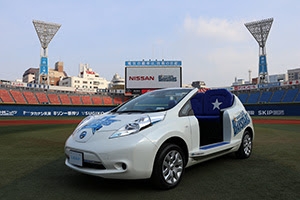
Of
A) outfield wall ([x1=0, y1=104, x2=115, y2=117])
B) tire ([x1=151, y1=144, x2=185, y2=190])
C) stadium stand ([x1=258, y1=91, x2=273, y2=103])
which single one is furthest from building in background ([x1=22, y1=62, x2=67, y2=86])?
tire ([x1=151, y1=144, x2=185, y2=190])

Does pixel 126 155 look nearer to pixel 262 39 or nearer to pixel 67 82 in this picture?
pixel 262 39

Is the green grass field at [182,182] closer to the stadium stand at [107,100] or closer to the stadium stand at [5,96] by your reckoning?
the stadium stand at [5,96]

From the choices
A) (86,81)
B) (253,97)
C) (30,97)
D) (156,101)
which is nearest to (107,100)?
(30,97)

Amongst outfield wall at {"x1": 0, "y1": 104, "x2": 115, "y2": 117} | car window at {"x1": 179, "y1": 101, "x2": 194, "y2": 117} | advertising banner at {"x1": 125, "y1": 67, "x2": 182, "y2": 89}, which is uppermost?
advertising banner at {"x1": 125, "y1": 67, "x2": 182, "y2": 89}

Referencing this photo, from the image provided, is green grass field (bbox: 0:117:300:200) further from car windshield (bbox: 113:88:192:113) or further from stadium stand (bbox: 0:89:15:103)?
stadium stand (bbox: 0:89:15:103)

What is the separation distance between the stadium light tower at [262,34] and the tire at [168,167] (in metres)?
46.1

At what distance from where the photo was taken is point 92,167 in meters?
3.08

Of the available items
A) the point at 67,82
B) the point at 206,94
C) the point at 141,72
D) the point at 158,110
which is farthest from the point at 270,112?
the point at 67,82

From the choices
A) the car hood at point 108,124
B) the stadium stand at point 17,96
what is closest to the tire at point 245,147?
the car hood at point 108,124

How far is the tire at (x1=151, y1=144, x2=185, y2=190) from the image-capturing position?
3080 mm

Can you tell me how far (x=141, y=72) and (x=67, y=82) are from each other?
7490cm

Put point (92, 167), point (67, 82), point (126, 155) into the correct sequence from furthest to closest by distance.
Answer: point (67, 82) → point (92, 167) → point (126, 155)

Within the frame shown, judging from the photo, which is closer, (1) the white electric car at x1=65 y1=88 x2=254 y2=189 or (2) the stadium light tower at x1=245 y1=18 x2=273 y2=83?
(1) the white electric car at x1=65 y1=88 x2=254 y2=189

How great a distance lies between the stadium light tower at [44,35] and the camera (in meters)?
42.5
